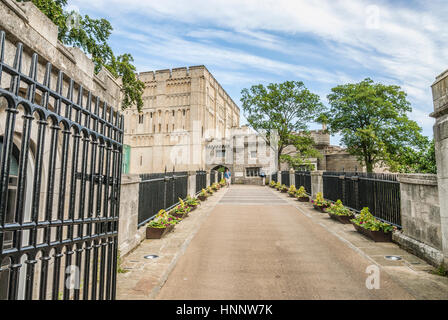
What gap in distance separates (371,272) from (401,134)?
30506 millimetres

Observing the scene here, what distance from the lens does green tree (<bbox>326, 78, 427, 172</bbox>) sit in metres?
28.8

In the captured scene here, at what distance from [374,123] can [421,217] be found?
1127 inches

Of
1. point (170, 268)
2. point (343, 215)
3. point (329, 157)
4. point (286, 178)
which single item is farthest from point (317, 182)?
point (329, 157)

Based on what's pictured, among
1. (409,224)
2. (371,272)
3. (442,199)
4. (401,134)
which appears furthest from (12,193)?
(401,134)

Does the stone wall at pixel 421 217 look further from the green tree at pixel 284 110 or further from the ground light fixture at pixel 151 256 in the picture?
the green tree at pixel 284 110

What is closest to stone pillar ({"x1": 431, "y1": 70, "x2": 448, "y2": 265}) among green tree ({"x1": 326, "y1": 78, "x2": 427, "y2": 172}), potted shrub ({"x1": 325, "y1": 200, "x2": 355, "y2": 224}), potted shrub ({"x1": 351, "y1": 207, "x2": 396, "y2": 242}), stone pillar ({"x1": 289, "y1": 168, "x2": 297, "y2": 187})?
potted shrub ({"x1": 351, "y1": 207, "x2": 396, "y2": 242})

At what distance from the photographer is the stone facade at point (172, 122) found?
157ft

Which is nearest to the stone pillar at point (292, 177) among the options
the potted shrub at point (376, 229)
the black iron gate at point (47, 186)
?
the potted shrub at point (376, 229)

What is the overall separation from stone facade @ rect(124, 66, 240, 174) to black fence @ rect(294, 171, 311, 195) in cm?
2857

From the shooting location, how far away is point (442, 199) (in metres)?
4.46

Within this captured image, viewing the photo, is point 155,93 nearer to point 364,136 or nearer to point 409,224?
point 364,136

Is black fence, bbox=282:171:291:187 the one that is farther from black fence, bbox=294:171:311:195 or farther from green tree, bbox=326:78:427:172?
green tree, bbox=326:78:427:172

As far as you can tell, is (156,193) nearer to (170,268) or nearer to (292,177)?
(170,268)

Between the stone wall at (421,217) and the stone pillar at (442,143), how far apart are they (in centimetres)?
33
